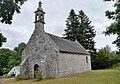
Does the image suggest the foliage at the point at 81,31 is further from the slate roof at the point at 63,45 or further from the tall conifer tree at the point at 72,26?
the slate roof at the point at 63,45

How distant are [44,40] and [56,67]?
4.46 meters

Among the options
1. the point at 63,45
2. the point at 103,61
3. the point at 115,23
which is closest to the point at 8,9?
the point at 115,23

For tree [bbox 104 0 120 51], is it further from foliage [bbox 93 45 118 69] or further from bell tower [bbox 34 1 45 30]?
foliage [bbox 93 45 118 69]

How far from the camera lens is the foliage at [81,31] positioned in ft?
152

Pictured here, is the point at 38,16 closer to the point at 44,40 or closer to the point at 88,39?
the point at 44,40

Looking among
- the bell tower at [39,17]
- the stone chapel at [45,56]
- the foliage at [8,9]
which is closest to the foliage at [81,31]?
the stone chapel at [45,56]

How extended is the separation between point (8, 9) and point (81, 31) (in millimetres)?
40085

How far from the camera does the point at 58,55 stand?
76.2ft

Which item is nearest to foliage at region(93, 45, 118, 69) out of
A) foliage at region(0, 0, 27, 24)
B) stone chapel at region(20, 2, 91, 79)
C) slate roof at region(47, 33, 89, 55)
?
slate roof at region(47, 33, 89, 55)

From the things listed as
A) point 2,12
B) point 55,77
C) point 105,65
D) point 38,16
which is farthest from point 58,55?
point 105,65

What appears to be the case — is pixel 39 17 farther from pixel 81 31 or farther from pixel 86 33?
pixel 86 33

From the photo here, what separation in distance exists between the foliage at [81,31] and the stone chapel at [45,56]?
1906 centimetres

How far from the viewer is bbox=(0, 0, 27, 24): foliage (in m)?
8.23

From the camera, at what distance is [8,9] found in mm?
8414
